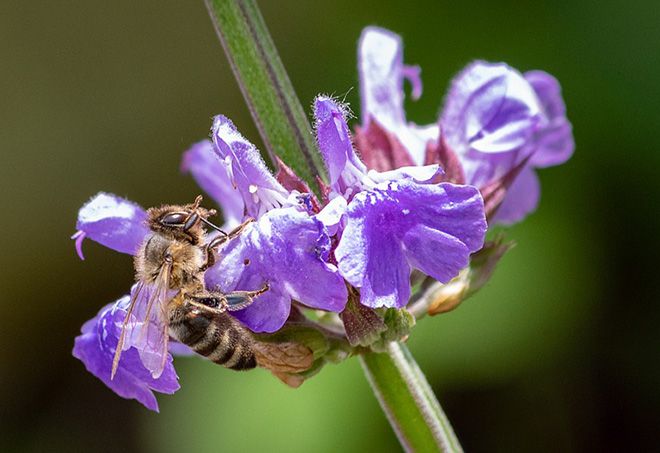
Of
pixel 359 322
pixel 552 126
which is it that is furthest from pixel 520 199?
pixel 359 322

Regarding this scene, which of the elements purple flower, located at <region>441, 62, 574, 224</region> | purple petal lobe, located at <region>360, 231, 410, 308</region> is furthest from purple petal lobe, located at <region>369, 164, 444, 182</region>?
purple flower, located at <region>441, 62, 574, 224</region>

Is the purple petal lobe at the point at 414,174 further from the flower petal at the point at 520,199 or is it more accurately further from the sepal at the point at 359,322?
the flower petal at the point at 520,199

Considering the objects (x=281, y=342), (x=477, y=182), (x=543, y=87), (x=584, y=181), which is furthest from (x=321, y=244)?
(x=584, y=181)

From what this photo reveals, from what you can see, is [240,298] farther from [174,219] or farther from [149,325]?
[174,219]

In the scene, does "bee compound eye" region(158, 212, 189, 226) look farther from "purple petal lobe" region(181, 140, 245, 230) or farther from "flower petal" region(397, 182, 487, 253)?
"flower petal" region(397, 182, 487, 253)

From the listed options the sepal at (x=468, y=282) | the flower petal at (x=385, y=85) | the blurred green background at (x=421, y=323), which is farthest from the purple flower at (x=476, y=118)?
the blurred green background at (x=421, y=323)
